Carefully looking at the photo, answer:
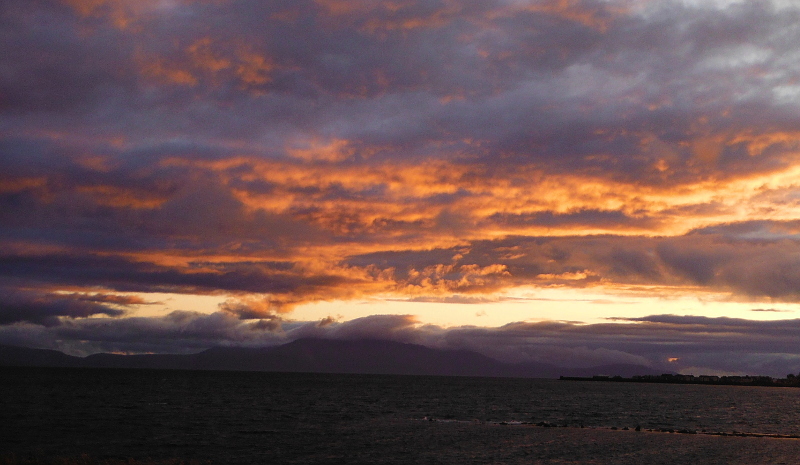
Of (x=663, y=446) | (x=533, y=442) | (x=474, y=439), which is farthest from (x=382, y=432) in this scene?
(x=663, y=446)

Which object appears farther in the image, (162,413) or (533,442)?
(162,413)

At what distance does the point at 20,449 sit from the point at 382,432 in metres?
45.0

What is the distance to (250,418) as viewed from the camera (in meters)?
110

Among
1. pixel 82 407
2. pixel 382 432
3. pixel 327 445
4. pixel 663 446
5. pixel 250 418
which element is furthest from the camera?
pixel 82 407

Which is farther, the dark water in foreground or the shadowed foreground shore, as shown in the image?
the dark water in foreground

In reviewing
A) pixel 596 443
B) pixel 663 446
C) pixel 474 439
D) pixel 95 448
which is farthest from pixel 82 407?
pixel 663 446

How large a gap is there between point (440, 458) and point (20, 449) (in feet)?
143

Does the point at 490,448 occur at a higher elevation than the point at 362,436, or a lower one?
higher

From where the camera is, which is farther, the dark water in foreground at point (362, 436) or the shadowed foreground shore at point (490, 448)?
the dark water in foreground at point (362, 436)

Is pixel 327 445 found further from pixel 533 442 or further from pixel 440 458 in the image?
pixel 533 442

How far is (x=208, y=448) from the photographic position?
237 ft

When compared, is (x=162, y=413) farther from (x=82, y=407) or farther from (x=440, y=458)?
(x=440, y=458)

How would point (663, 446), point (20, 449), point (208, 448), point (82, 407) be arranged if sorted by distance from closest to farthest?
point (20, 449) < point (208, 448) < point (663, 446) < point (82, 407)

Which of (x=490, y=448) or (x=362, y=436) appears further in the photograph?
(x=362, y=436)
